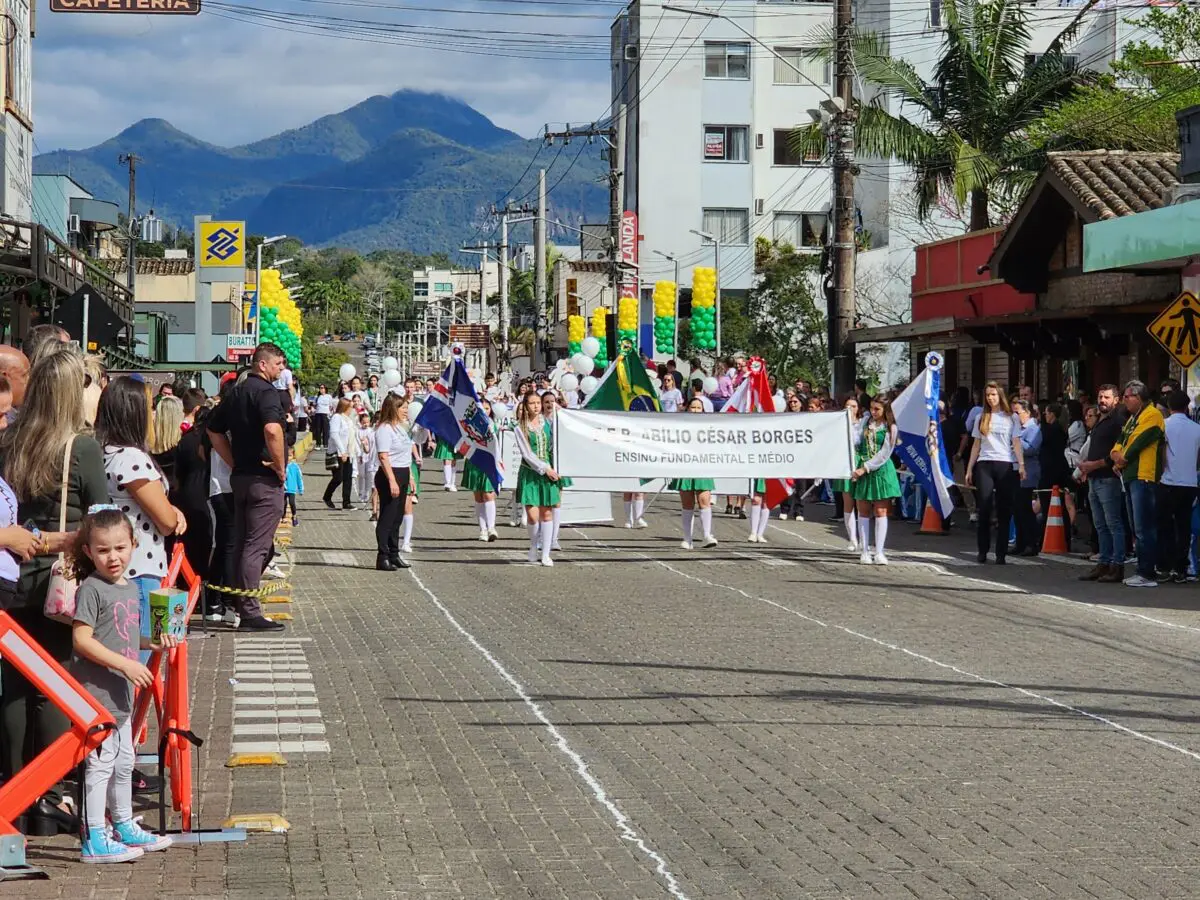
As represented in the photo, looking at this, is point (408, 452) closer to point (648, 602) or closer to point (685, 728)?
point (648, 602)

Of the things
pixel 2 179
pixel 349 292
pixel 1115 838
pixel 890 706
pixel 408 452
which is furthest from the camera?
pixel 349 292

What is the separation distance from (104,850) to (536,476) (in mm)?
13829

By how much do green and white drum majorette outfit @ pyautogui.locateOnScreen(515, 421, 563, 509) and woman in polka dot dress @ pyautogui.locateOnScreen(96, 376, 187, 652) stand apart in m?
12.1

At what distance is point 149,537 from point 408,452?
37.5ft

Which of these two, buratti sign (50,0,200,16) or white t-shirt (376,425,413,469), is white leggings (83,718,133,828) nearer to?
buratti sign (50,0,200,16)

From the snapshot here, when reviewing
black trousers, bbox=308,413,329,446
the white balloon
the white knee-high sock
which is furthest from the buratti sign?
black trousers, bbox=308,413,329,446

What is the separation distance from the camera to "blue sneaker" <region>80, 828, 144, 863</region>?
7344 mm

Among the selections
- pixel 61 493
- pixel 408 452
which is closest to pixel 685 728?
pixel 61 493

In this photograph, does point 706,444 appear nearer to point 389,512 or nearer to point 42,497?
point 389,512

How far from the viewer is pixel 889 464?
2131 cm

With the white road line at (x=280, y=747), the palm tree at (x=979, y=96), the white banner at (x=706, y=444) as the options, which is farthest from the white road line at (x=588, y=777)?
the palm tree at (x=979, y=96)

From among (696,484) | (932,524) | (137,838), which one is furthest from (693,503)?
(137,838)

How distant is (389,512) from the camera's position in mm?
20062

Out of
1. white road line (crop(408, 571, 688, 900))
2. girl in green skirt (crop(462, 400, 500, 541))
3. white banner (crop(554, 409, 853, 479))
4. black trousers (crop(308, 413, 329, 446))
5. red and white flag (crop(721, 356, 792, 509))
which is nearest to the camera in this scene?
white road line (crop(408, 571, 688, 900))
